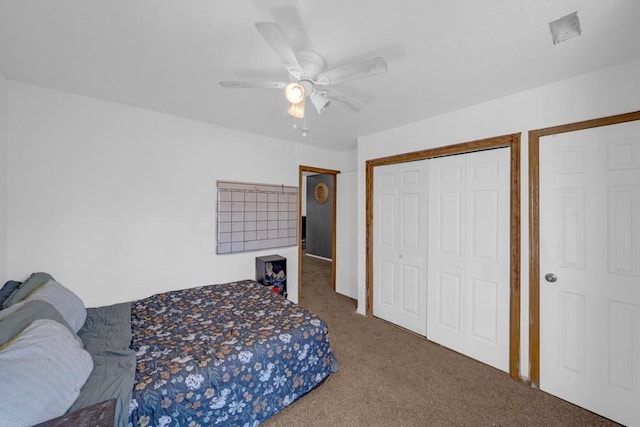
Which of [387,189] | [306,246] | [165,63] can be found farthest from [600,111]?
[306,246]

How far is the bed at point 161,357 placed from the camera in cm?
110

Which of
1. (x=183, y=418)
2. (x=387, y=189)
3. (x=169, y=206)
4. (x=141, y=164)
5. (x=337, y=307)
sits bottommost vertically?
(x=337, y=307)

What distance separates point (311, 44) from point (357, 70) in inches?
13.7

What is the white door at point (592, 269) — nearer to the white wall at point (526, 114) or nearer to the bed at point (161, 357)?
the white wall at point (526, 114)

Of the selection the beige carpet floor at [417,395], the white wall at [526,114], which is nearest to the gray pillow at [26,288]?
the beige carpet floor at [417,395]

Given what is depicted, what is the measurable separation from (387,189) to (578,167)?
1690 millimetres

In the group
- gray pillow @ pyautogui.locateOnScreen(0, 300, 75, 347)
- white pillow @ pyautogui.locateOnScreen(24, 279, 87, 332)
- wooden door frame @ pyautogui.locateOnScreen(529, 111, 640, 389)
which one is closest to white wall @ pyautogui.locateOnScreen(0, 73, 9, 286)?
white pillow @ pyautogui.locateOnScreen(24, 279, 87, 332)

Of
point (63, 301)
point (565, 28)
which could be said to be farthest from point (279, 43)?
point (63, 301)

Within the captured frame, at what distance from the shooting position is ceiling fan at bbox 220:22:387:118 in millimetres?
1294

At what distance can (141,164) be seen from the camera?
8.55 ft

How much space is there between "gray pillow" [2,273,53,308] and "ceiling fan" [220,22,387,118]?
187cm

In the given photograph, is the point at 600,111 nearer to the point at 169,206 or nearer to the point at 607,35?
the point at 607,35

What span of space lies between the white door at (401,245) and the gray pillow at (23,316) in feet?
9.57

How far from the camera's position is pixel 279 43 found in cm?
122
